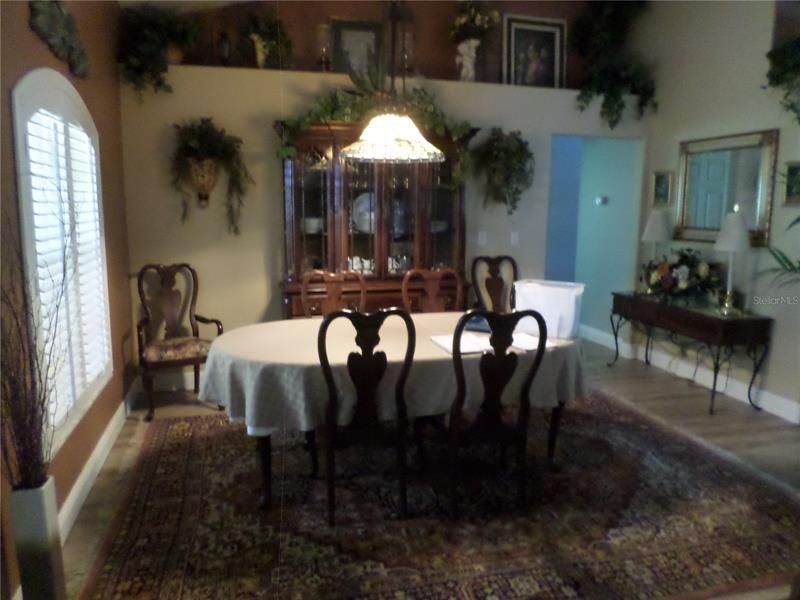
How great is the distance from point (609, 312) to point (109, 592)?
484cm

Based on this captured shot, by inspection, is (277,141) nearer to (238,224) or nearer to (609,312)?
(238,224)

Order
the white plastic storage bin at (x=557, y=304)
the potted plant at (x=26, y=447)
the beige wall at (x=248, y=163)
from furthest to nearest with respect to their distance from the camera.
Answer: the beige wall at (x=248, y=163) → the white plastic storage bin at (x=557, y=304) → the potted plant at (x=26, y=447)

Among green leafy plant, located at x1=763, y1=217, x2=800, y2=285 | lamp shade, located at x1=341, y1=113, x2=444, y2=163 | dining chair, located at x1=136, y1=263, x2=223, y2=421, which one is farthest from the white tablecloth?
green leafy plant, located at x1=763, y1=217, x2=800, y2=285

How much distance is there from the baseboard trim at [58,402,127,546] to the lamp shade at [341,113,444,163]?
6.59 ft

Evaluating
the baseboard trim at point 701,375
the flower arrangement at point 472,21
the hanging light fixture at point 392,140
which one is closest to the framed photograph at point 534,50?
the flower arrangement at point 472,21

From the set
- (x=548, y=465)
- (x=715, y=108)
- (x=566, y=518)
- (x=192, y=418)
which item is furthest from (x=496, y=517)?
(x=715, y=108)

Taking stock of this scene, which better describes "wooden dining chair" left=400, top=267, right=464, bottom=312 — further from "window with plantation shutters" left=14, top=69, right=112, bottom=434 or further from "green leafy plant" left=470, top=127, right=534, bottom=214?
"window with plantation shutters" left=14, top=69, right=112, bottom=434

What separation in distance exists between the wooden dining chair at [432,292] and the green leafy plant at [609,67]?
196 cm

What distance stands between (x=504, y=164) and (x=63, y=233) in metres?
3.09

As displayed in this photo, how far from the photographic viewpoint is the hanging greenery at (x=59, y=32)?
7.24ft

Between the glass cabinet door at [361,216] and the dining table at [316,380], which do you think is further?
the glass cabinet door at [361,216]

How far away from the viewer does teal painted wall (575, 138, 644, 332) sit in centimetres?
523

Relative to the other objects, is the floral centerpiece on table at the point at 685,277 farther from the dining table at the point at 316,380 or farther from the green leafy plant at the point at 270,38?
the green leafy plant at the point at 270,38

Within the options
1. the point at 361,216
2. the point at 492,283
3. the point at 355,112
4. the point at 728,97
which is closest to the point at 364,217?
the point at 361,216
